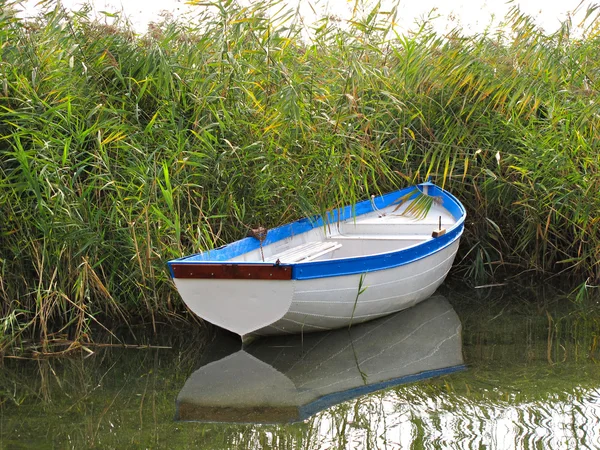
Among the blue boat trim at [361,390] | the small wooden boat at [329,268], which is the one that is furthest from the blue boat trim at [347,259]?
the blue boat trim at [361,390]

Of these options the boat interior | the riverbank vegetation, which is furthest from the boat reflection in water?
the riverbank vegetation

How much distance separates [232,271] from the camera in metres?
5.53

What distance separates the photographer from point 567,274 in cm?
812

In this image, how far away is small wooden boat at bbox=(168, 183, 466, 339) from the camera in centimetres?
560

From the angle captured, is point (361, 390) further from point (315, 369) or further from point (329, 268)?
point (329, 268)

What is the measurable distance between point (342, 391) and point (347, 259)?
3.48 feet

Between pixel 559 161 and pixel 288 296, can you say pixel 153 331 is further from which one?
pixel 559 161

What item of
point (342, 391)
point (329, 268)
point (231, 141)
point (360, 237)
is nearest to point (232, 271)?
point (329, 268)

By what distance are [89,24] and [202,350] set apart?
9.00 feet

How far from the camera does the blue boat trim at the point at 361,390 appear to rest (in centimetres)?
489

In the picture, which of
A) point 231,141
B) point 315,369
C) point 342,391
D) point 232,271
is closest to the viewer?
point 342,391

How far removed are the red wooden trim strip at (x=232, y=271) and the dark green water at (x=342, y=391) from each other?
60 centimetres

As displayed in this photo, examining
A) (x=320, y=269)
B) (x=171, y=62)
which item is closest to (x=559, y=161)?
(x=320, y=269)

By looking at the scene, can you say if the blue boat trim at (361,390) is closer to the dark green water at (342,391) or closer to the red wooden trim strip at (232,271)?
the dark green water at (342,391)
